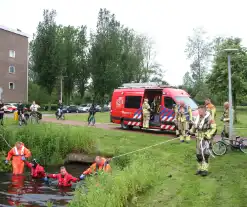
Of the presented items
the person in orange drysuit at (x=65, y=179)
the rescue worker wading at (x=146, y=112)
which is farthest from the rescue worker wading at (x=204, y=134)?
the rescue worker wading at (x=146, y=112)

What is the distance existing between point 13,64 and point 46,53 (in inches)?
212

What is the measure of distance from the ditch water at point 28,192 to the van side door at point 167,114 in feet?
22.9

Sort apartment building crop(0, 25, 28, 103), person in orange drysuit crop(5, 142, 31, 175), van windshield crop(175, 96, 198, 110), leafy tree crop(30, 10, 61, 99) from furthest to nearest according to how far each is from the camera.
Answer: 1. leafy tree crop(30, 10, 61, 99)
2. apartment building crop(0, 25, 28, 103)
3. van windshield crop(175, 96, 198, 110)
4. person in orange drysuit crop(5, 142, 31, 175)

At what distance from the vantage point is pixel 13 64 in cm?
5678

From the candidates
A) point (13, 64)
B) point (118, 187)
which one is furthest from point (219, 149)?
point (13, 64)

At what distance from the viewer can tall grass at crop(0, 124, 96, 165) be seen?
16.2 metres

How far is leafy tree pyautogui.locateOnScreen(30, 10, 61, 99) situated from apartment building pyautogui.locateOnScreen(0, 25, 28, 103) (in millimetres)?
2400

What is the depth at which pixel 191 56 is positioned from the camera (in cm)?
6084

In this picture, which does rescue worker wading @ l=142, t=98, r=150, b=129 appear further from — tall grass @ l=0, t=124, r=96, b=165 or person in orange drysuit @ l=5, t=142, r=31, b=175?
person in orange drysuit @ l=5, t=142, r=31, b=175

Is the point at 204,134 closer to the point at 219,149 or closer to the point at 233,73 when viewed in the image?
the point at 219,149

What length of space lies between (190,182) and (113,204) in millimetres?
2980

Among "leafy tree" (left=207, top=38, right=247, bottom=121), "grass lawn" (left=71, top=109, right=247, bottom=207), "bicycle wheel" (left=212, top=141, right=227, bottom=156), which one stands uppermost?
"leafy tree" (left=207, top=38, right=247, bottom=121)

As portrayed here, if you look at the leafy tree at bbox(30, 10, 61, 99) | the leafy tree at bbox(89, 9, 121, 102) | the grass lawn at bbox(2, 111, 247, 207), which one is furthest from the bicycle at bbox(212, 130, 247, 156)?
the leafy tree at bbox(30, 10, 61, 99)

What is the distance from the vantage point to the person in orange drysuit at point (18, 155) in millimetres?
14195
